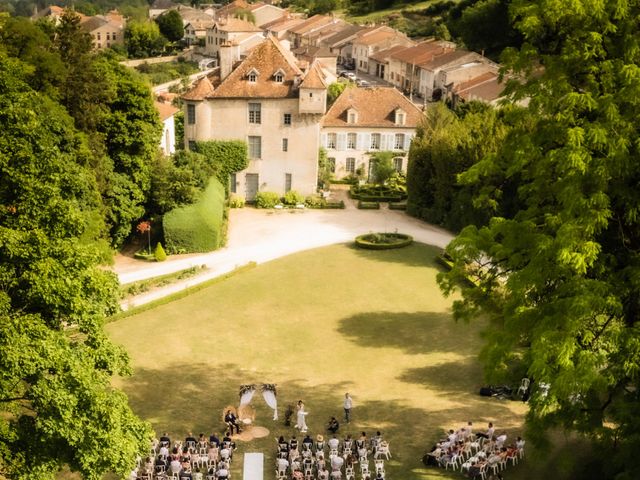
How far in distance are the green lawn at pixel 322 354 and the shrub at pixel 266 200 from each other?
43.5 ft

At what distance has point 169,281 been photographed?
43.4 meters

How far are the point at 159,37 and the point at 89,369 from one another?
497ft

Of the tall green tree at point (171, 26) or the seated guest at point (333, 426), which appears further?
the tall green tree at point (171, 26)

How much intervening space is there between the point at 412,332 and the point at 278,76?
28006 mm

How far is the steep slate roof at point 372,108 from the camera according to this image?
218 feet

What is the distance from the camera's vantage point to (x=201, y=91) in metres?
58.2

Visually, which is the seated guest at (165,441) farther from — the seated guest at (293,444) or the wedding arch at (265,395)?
the seated guest at (293,444)

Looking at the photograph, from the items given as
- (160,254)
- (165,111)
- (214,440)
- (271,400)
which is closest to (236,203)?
(165,111)

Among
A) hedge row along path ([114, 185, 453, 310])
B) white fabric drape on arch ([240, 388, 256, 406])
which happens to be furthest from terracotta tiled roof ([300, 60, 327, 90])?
white fabric drape on arch ([240, 388, 256, 406])

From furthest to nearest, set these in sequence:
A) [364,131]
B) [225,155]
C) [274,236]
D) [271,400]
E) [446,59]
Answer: [446,59] < [364,131] < [225,155] < [274,236] < [271,400]

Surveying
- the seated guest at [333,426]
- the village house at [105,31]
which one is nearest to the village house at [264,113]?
the seated guest at [333,426]

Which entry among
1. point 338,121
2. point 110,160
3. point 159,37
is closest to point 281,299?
point 110,160

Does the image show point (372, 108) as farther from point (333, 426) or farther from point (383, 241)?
point (333, 426)

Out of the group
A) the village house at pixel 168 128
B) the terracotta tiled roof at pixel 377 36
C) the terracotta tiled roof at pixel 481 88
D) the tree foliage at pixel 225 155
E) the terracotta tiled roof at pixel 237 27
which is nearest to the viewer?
the tree foliage at pixel 225 155
